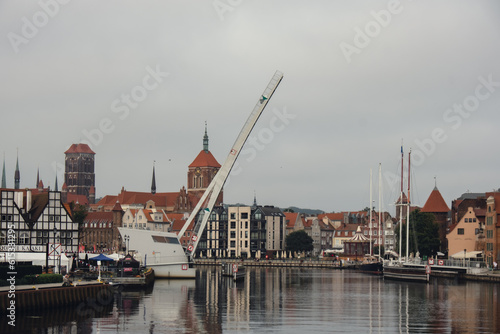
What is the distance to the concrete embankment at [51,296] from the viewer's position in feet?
147

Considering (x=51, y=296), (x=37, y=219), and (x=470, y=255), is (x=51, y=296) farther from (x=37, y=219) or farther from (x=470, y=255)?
(x=470, y=255)

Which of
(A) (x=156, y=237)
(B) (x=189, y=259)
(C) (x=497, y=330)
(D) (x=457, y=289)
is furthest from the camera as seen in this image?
(B) (x=189, y=259)

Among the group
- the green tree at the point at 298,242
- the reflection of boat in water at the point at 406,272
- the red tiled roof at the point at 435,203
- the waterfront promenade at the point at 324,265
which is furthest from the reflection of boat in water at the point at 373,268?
the green tree at the point at 298,242

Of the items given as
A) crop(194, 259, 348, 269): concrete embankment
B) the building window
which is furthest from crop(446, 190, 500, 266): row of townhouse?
the building window

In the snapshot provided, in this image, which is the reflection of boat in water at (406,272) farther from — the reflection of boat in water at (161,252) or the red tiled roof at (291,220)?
the red tiled roof at (291,220)

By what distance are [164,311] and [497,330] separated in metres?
20.9

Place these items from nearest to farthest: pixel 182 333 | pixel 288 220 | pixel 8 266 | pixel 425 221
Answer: pixel 182 333, pixel 8 266, pixel 425 221, pixel 288 220

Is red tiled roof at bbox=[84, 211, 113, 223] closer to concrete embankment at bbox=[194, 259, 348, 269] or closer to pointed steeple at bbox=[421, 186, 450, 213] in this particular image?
concrete embankment at bbox=[194, 259, 348, 269]

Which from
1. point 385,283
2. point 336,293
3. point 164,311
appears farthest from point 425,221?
point 164,311

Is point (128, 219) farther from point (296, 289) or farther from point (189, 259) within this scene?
point (296, 289)

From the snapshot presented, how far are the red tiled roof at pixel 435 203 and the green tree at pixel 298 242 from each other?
30527mm

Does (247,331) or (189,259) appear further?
(189,259)

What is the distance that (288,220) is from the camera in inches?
7077

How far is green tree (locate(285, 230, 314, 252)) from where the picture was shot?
163125 mm
